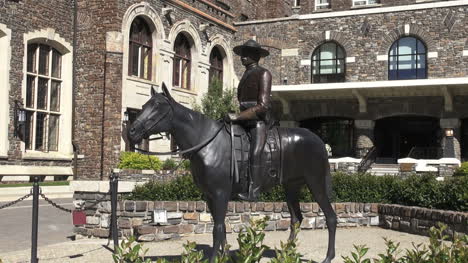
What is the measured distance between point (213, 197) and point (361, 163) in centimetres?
1864

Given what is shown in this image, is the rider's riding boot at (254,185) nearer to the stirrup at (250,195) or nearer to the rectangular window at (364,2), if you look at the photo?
the stirrup at (250,195)

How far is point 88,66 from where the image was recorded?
23266 mm

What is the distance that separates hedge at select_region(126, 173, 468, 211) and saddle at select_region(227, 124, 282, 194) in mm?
3057

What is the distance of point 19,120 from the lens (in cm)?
2058

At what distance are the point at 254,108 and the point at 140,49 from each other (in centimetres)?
1882

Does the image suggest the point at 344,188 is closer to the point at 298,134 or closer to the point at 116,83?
the point at 298,134

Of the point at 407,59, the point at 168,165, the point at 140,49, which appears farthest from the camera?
the point at 407,59

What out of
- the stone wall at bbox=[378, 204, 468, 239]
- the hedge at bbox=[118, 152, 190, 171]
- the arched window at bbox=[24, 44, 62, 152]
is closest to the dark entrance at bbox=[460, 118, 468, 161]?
the hedge at bbox=[118, 152, 190, 171]

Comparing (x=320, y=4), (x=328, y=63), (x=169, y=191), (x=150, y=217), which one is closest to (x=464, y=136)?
(x=328, y=63)

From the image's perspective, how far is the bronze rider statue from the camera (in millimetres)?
6727

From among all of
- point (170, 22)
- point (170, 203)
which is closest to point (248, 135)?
point (170, 203)

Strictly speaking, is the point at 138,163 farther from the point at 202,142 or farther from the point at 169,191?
the point at 202,142

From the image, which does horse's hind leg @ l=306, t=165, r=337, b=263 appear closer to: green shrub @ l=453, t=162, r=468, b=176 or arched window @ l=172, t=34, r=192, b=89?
green shrub @ l=453, t=162, r=468, b=176

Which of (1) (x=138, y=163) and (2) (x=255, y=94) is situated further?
(1) (x=138, y=163)
